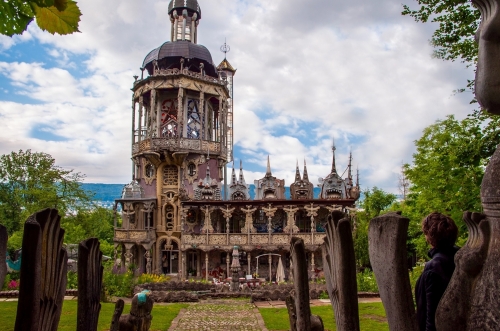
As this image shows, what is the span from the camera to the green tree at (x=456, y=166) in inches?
550

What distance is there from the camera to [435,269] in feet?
10.7

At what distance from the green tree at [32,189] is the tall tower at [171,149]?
20.9 feet

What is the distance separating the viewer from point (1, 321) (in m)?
13.2

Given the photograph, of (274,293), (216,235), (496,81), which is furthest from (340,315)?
(216,235)

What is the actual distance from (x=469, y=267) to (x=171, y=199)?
3162 cm

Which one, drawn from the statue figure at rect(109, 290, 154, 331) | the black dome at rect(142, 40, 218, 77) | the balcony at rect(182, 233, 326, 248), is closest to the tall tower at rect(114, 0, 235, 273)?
the black dome at rect(142, 40, 218, 77)

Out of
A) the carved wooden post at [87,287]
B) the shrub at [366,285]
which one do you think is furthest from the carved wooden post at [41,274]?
the shrub at [366,285]

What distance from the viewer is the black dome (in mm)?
35156

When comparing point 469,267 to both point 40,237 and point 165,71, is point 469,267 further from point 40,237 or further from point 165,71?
point 165,71

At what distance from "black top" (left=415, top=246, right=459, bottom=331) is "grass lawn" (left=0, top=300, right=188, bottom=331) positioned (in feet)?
36.8

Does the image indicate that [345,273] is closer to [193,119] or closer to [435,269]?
[435,269]

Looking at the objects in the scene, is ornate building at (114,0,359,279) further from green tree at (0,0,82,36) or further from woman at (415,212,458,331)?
green tree at (0,0,82,36)

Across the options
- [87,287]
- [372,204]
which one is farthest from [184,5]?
[87,287]

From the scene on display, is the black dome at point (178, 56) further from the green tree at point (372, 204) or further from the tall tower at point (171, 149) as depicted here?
the green tree at point (372, 204)
